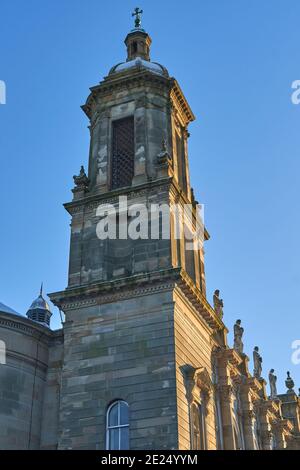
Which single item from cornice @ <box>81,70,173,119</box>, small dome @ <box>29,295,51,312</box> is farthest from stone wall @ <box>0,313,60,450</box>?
small dome @ <box>29,295,51,312</box>

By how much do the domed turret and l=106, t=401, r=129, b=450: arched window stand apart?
2345 centimetres

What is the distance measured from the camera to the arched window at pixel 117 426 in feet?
80.1

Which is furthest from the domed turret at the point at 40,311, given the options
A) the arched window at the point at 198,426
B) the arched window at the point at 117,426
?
the arched window at the point at 117,426

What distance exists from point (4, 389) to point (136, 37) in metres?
20.4

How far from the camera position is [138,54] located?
3759cm

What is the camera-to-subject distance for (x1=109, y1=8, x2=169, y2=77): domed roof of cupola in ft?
115

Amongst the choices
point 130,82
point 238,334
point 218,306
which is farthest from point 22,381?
point 130,82

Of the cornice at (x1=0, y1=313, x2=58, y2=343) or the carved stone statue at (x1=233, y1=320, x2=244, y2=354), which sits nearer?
the cornice at (x1=0, y1=313, x2=58, y2=343)

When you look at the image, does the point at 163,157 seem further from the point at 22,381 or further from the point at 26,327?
the point at 22,381

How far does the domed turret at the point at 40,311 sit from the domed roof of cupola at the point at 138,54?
1956 cm

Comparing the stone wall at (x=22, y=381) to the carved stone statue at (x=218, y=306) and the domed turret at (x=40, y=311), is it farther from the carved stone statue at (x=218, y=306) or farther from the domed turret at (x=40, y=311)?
the domed turret at (x=40, y=311)

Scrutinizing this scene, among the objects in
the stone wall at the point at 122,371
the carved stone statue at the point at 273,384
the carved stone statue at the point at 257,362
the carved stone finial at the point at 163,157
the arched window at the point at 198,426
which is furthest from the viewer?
the carved stone statue at the point at 273,384

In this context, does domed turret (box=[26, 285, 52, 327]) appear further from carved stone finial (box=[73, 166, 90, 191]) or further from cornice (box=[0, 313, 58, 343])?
carved stone finial (box=[73, 166, 90, 191])

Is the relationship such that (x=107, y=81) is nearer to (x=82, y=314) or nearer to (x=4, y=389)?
(x=82, y=314)
